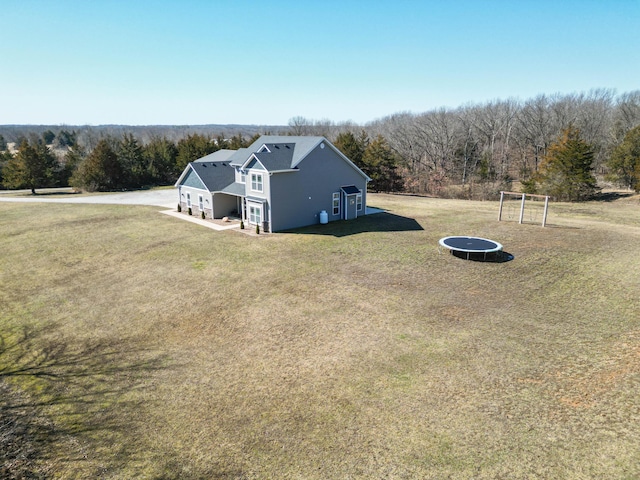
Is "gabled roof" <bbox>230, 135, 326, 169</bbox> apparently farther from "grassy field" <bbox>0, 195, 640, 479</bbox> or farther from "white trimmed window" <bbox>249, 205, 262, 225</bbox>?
"grassy field" <bbox>0, 195, 640, 479</bbox>

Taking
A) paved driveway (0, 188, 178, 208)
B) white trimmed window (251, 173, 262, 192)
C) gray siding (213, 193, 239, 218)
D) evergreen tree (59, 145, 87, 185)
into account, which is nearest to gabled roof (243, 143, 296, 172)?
white trimmed window (251, 173, 262, 192)

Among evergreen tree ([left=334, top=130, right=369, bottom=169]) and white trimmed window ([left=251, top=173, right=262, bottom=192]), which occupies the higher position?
evergreen tree ([left=334, top=130, right=369, bottom=169])

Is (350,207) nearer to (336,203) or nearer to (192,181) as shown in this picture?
(336,203)

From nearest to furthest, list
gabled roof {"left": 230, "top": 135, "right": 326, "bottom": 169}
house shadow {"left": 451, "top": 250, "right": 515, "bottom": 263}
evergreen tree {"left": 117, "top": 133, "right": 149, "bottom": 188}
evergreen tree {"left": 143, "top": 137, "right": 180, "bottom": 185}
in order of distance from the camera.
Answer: house shadow {"left": 451, "top": 250, "right": 515, "bottom": 263} < gabled roof {"left": 230, "top": 135, "right": 326, "bottom": 169} < evergreen tree {"left": 117, "top": 133, "right": 149, "bottom": 188} < evergreen tree {"left": 143, "top": 137, "right": 180, "bottom": 185}

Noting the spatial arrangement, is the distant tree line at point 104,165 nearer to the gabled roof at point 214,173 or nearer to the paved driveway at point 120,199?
the paved driveway at point 120,199

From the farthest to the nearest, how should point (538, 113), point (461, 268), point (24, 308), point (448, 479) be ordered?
point (538, 113)
point (461, 268)
point (24, 308)
point (448, 479)

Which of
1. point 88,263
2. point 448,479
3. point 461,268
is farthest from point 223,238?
point 448,479

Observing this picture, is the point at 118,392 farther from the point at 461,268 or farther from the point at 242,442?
the point at 461,268
